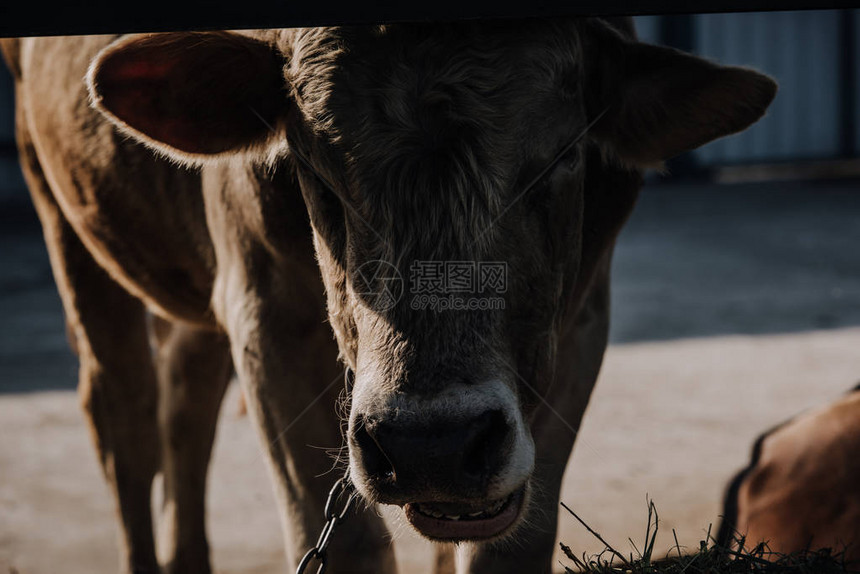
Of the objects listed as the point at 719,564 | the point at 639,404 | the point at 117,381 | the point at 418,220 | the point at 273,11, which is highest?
the point at 273,11

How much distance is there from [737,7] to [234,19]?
0.80 metres

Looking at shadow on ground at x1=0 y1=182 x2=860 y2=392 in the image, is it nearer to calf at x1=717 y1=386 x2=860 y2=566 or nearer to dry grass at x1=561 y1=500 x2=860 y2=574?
calf at x1=717 y1=386 x2=860 y2=566

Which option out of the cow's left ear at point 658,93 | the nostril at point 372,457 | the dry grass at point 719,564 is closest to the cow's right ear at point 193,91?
the cow's left ear at point 658,93

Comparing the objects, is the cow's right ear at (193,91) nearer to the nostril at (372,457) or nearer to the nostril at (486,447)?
the nostril at (372,457)

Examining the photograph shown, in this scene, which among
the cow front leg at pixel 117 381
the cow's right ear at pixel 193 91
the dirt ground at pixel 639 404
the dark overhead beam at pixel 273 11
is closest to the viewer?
the dark overhead beam at pixel 273 11

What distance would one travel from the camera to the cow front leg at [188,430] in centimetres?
362

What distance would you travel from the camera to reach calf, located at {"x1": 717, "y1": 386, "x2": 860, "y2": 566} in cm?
292

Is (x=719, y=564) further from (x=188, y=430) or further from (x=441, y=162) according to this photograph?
(x=188, y=430)

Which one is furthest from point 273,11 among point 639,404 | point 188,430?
point 639,404

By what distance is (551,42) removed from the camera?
199cm

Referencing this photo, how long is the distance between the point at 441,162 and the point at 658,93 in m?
0.58

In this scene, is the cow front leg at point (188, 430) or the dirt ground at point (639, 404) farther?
the dirt ground at point (639, 404)

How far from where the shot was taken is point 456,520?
6.07 feet

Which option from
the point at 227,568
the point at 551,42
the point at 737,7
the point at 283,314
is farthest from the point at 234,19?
the point at 227,568
